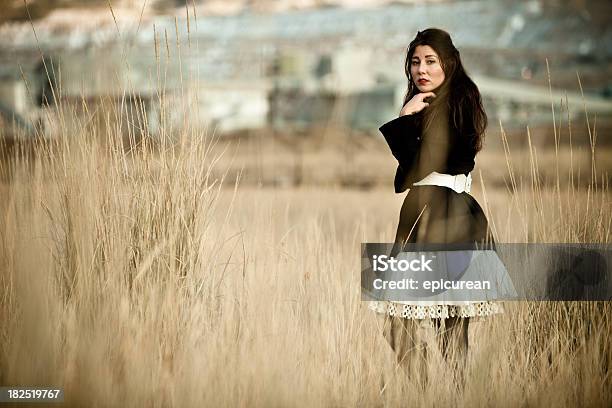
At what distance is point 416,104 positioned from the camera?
2096mm

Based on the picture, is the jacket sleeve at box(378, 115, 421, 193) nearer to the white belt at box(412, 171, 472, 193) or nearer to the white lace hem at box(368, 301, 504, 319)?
the white belt at box(412, 171, 472, 193)

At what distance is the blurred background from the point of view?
220 cm

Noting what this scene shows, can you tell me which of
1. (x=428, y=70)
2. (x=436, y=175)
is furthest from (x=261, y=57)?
(x=436, y=175)

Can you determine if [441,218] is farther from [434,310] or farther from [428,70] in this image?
[428,70]

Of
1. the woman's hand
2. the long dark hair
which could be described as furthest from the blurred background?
the woman's hand

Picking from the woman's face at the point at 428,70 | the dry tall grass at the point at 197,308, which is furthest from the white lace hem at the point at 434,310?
the woman's face at the point at 428,70

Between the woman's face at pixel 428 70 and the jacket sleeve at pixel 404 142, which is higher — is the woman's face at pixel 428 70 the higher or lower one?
the higher one

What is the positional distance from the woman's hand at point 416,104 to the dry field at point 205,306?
0.29 meters

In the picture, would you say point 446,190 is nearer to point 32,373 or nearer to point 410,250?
point 410,250

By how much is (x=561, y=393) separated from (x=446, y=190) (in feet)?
2.03

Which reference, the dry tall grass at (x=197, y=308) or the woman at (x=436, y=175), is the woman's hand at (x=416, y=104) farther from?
the dry tall grass at (x=197, y=308)

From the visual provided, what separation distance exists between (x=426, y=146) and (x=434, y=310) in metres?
0.42

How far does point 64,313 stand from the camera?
2.12 meters

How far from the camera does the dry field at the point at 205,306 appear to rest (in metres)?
2.09
